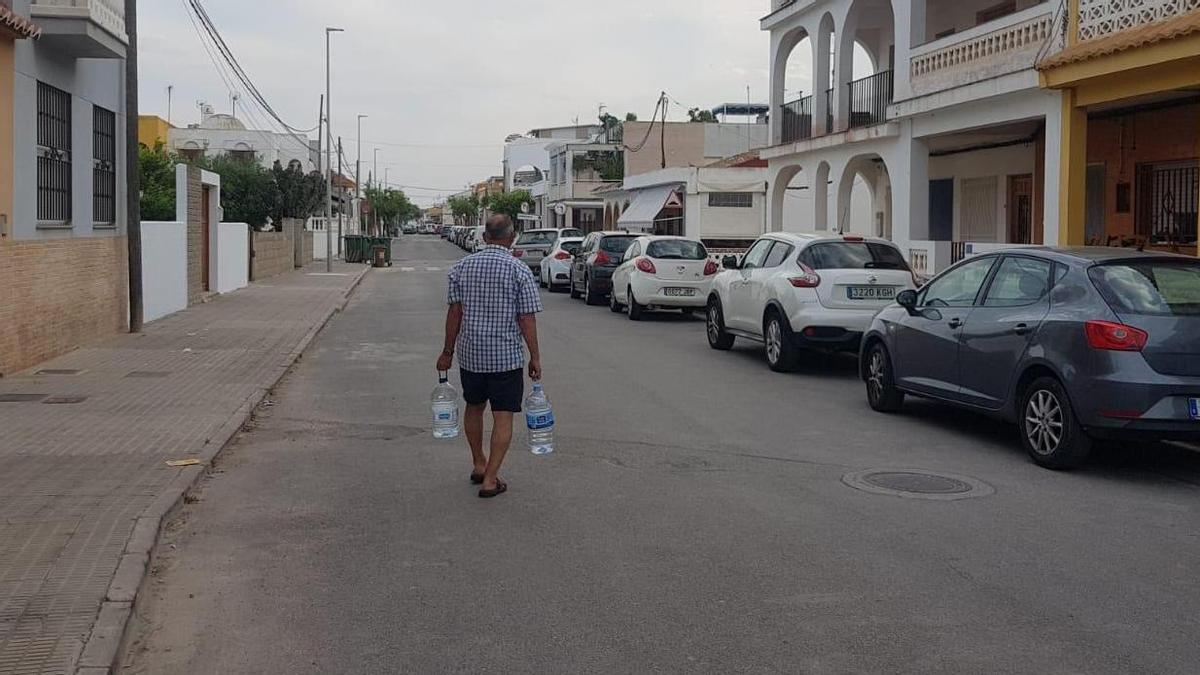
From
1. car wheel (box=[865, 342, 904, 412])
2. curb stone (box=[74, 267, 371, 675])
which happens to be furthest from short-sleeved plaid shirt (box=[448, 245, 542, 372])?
car wheel (box=[865, 342, 904, 412])

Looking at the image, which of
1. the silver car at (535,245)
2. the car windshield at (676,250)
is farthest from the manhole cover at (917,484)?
the silver car at (535,245)

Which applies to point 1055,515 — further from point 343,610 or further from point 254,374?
point 254,374

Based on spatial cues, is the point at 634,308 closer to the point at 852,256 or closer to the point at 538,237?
the point at 852,256

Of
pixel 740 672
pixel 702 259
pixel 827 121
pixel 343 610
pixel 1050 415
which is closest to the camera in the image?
pixel 740 672

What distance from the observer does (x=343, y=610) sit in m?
5.66

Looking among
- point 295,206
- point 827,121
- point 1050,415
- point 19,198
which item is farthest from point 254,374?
point 295,206

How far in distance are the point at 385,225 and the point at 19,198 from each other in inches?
4510

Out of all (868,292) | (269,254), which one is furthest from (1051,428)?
(269,254)

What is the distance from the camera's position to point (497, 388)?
25.6 ft

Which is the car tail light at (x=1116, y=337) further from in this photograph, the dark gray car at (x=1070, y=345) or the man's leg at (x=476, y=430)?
the man's leg at (x=476, y=430)

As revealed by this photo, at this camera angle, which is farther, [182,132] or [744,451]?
[182,132]

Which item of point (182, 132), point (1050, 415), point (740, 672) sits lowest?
point (740, 672)

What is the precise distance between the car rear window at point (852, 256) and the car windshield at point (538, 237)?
26.4m

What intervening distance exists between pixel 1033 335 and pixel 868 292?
531 centimetres
